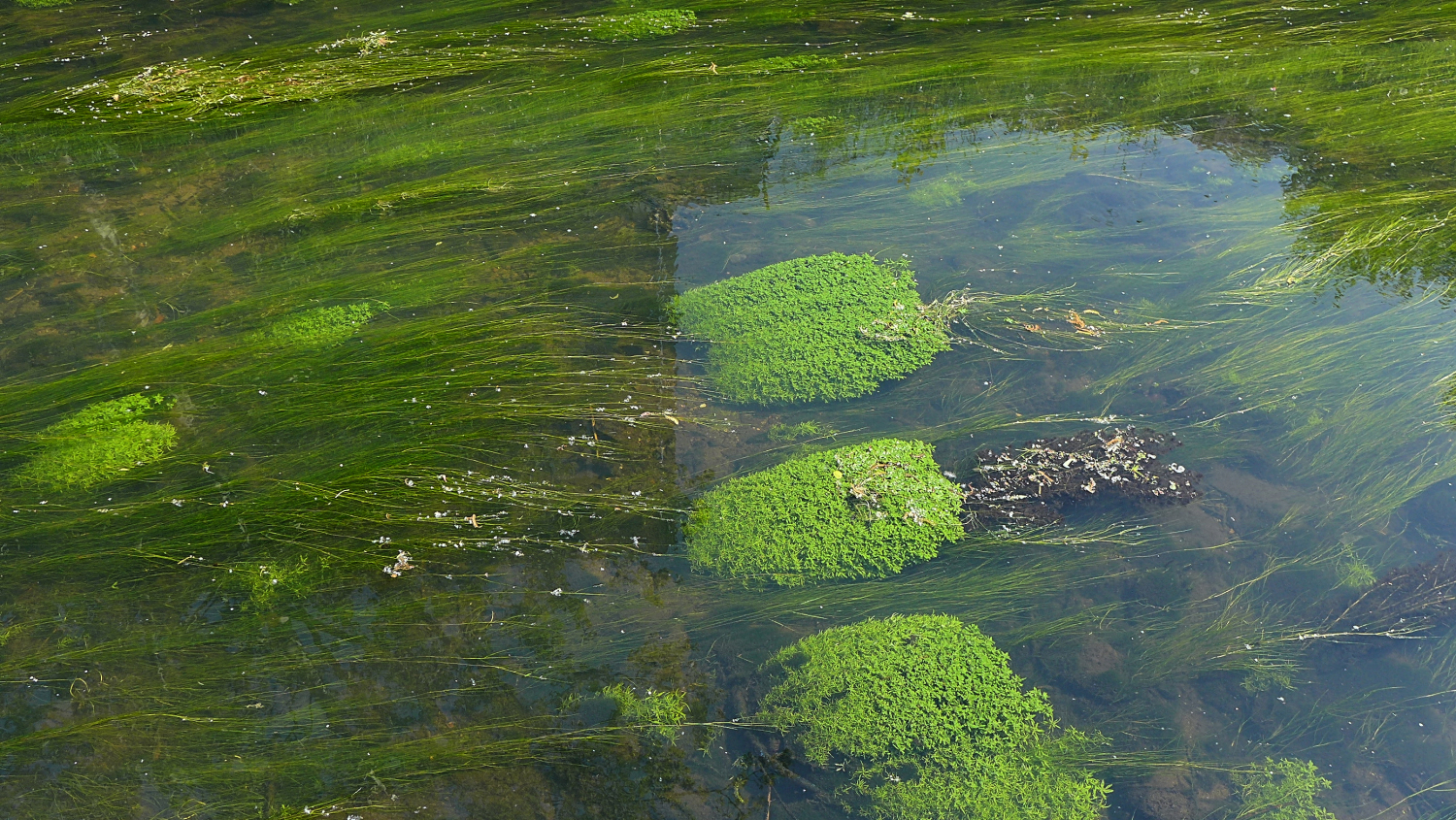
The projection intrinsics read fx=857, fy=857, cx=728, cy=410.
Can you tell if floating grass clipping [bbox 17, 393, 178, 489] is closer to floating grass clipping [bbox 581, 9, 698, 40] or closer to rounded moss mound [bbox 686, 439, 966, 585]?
rounded moss mound [bbox 686, 439, 966, 585]

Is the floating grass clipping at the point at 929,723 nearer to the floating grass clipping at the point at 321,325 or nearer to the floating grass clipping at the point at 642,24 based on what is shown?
the floating grass clipping at the point at 321,325

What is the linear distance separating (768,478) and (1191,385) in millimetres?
2083

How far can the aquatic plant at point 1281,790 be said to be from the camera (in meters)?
2.80

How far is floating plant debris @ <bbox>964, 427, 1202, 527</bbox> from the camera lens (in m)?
3.59

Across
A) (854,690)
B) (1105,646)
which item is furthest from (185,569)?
(1105,646)

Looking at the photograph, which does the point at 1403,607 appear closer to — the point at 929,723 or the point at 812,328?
the point at 929,723

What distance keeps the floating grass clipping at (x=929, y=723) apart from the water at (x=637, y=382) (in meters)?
0.10

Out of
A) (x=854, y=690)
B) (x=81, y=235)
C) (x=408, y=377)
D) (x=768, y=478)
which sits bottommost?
(x=854, y=690)

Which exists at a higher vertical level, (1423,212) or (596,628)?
(1423,212)

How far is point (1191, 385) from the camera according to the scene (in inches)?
159

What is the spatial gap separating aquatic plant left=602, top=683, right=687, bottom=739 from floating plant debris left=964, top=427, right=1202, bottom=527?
1.41m

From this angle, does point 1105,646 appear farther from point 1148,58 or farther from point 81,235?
point 81,235

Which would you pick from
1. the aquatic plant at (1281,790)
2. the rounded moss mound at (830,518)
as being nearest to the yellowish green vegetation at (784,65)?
the rounded moss mound at (830,518)

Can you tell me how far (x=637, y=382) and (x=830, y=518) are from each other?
121 cm
